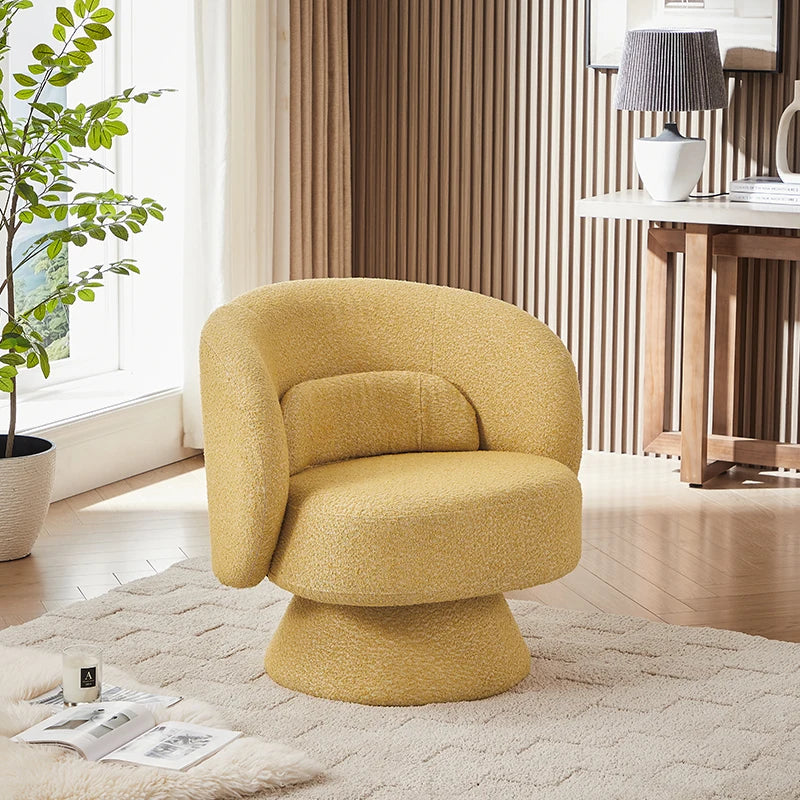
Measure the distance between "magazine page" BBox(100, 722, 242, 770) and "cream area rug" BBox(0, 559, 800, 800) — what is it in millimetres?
127

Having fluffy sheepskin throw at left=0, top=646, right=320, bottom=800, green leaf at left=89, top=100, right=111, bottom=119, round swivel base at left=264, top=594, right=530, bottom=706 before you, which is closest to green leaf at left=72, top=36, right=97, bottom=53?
green leaf at left=89, top=100, right=111, bottom=119

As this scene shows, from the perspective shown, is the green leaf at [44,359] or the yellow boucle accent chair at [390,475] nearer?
the yellow boucle accent chair at [390,475]

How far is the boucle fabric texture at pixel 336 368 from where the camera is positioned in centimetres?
273

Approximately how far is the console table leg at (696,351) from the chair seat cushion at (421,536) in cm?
181

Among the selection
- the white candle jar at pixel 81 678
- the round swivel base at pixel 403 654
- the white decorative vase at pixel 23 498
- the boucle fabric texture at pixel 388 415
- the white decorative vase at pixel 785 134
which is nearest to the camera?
the white candle jar at pixel 81 678

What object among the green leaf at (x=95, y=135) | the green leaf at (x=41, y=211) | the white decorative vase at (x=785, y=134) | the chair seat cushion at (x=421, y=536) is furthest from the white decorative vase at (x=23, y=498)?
the white decorative vase at (x=785, y=134)

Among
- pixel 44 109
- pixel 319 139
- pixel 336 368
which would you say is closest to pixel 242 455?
pixel 336 368

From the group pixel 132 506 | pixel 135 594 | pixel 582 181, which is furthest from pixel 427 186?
pixel 135 594

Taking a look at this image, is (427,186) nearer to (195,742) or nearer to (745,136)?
(745,136)

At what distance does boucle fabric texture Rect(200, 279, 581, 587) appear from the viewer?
2727 mm

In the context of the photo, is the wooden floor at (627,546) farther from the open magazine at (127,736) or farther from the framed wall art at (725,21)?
the framed wall art at (725,21)

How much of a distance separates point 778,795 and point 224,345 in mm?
1337

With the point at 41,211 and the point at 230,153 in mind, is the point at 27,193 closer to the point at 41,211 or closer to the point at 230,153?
the point at 41,211

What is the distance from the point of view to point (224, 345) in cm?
279
